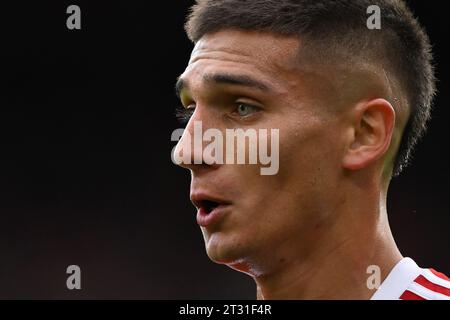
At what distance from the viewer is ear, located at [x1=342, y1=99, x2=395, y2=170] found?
7.87ft

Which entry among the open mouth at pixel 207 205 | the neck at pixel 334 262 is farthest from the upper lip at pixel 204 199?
Answer: the neck at pixel 334 262

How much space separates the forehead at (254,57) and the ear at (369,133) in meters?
0.28

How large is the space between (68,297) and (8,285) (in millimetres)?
621

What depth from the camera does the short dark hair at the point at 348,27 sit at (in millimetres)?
2410

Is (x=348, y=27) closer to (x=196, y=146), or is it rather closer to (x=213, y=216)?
(x=196, y=146)

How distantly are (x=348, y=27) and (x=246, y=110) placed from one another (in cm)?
48

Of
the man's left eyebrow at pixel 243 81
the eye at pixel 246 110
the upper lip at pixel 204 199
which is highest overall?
the man's left eyebrow at pixel 243 81

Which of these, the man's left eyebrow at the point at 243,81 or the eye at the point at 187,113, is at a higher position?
the man's left eyebrow at the point at 243,81

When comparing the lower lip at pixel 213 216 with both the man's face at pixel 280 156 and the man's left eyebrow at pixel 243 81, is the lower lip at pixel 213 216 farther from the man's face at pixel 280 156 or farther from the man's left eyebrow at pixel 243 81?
the man's left eyebrow at pixel 243 81

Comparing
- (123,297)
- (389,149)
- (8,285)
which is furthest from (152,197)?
(389,149)

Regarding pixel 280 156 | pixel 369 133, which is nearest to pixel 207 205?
pixel 280 156

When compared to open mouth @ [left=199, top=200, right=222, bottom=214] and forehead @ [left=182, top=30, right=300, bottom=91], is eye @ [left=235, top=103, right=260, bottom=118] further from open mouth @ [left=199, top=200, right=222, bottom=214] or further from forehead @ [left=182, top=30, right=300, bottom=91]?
open mouth @ [left=199, top=200, right=222, bottom=214]

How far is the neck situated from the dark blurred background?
4.41m

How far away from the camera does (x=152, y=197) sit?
7164 millimetres
